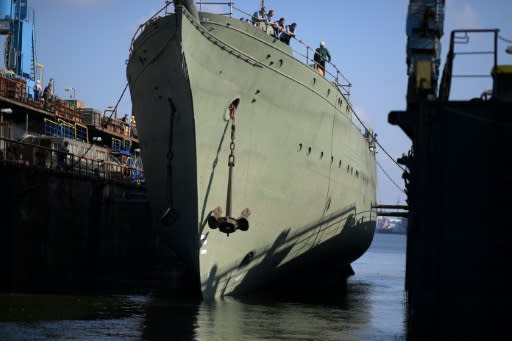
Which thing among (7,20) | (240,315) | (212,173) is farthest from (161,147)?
(7,20)

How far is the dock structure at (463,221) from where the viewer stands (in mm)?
12414

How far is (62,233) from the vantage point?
27953 mm

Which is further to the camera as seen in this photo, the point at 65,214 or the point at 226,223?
the point at 65,214

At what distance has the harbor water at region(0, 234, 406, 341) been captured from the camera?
1616cm

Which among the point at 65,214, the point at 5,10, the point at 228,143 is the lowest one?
the point at 65,214

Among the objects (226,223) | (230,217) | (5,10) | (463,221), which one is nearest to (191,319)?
(226,223)

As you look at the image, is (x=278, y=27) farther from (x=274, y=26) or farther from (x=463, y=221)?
(x=463, y=221)

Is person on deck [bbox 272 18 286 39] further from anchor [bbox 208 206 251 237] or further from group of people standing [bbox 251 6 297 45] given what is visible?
anchor [bbox 208 206 251 237]

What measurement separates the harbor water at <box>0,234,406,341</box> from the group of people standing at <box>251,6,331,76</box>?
27.3ft

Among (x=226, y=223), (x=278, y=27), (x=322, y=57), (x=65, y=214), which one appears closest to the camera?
(x=226, y=223)

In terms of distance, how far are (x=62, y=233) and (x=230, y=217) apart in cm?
1108

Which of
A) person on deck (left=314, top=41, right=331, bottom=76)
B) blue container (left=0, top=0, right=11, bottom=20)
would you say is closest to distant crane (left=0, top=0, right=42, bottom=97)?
blue container (left=0, top=0, right=11, bottom=20)

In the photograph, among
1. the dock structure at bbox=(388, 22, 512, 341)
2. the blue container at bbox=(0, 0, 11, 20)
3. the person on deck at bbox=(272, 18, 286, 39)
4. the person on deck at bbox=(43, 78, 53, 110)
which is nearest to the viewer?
the dock structure at bbox=(388, 22, 512, 341)

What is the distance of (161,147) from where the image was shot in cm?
2097
